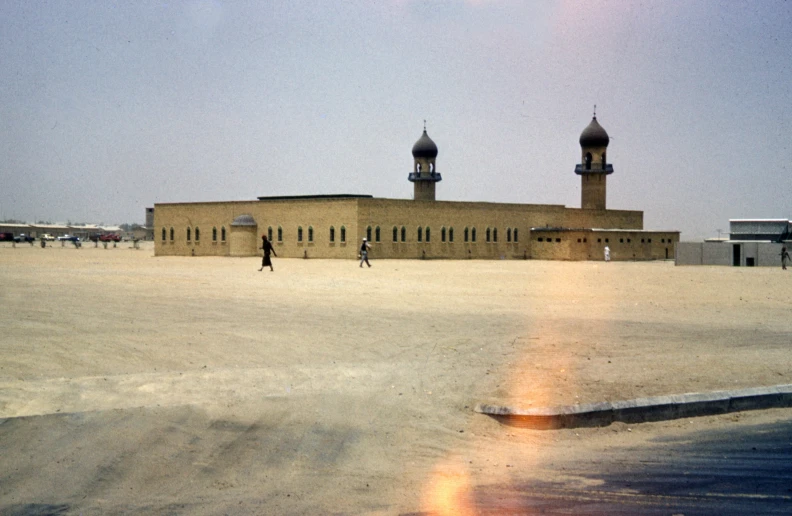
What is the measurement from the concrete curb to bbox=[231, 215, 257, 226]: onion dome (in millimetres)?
54084

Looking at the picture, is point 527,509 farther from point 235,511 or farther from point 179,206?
point 179,206

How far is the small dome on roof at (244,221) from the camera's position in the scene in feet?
201

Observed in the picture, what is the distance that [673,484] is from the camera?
6.29 m

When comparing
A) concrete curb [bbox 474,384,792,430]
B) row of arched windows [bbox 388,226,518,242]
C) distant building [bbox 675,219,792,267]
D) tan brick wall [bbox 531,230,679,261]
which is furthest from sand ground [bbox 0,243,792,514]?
tan brick wall [bbox 531,230,679,261]

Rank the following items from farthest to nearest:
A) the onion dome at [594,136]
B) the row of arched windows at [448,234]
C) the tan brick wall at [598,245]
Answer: the onion dome at [594,136], the tan brick wall at [598,245], the row of arched windows at [448,234]

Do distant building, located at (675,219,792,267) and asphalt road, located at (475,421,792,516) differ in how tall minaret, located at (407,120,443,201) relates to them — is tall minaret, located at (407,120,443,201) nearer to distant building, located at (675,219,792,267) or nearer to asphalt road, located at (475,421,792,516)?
distant building, located at (675,219,792,267)

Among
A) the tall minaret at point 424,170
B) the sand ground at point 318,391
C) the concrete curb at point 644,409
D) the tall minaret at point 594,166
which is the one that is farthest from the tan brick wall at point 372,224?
the concrete curb at point 644,409

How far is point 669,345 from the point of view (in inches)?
497

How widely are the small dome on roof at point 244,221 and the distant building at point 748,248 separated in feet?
103

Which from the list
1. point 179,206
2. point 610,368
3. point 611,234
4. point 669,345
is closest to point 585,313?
point 669,345

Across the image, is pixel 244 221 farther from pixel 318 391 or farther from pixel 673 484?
pixel 673 484

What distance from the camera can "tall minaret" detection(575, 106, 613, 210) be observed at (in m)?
73.2

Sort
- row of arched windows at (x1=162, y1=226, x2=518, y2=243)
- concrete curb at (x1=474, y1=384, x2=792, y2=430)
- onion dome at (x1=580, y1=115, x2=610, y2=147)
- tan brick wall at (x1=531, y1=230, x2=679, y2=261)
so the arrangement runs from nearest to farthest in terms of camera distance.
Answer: concrete curb at (x1=474, y1=384, x2=792, y2=430) < row of arched windows at (x1=162, y1=226, x2=518, y2=243) < tan brick wall at (x1=531, y1=230, x2=679, y2=261) < onion dome at (x1=580, y1=115, x2=610, y2=147)

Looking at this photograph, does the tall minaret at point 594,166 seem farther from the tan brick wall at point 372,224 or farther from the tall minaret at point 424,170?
the tall minaret at point 424,170
